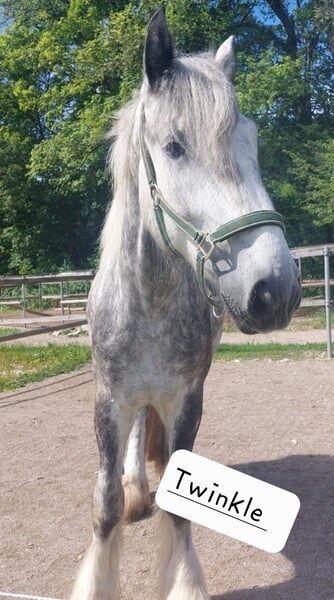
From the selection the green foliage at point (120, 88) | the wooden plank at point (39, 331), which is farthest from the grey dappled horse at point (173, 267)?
the green foliage at point (120, 88)

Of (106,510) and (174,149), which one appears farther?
(106,510)

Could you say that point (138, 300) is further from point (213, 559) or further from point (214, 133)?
point (213, 559)

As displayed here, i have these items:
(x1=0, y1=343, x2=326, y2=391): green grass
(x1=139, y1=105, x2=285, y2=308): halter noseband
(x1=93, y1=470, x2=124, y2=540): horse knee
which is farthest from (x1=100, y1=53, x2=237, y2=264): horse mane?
(x1=0, y1=343, x2=326, y2=391): green grass

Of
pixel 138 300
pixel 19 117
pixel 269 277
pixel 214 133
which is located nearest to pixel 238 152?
pixel 214 133

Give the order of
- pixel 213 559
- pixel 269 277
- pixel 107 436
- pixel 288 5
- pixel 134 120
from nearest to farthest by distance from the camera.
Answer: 1. pixel 269 277
2. pixel 134 120
3. pixel 107 436
4. pixel 213 559
5. pixel 288 5

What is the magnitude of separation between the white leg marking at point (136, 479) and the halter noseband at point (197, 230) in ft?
5.72

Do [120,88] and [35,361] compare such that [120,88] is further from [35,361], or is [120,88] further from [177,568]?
[177,568]

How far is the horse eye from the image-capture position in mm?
1988

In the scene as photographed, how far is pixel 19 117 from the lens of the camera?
26891mm

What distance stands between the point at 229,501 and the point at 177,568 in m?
0.69

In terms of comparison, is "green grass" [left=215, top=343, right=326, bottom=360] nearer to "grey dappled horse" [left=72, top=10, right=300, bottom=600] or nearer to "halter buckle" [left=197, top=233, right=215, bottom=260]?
"grey dappled horse" [left=72, top=10, right=300, bottom=600]

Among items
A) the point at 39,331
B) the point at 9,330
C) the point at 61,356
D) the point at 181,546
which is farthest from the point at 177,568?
the point at 9,330

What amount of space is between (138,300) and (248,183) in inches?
32.6

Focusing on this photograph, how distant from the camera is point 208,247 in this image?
1.88m
